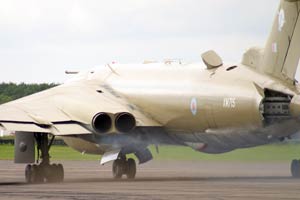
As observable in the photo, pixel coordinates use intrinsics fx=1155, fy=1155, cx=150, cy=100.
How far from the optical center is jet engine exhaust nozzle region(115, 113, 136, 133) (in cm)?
4006

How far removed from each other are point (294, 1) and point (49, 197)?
11318mm

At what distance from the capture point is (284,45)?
3562 centimetres

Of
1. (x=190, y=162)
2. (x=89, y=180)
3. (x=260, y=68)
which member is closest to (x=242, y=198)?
(x=260, y=68)

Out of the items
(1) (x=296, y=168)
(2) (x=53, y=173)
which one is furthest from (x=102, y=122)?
(1) (x=296, y=168)

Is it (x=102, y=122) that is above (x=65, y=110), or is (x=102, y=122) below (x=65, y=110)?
below

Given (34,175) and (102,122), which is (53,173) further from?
(102,122)

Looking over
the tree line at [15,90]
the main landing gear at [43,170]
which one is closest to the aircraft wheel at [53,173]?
the main landing gear at [43,170]

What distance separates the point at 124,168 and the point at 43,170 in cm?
355

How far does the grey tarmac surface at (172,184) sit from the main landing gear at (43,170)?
19.0 inches

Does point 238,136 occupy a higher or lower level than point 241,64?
lower

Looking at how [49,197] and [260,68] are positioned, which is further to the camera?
[260,68]

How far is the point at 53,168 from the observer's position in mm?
39000

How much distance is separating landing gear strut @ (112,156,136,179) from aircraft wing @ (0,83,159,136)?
1.60m

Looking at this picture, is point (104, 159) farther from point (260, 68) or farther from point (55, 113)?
point (260, 68)
